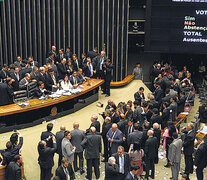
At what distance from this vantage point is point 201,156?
9.55 m

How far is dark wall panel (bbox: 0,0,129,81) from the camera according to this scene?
15.5m

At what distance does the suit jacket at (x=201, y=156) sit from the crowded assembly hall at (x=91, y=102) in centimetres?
2

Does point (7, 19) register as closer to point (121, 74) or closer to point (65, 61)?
point (65, 61)

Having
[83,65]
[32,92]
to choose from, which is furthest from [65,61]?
[32,92]

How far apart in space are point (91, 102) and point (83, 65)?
152 centimetres

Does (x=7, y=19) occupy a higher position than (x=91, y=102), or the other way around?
(x=7, y=19)

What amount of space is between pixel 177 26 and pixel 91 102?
5.16 meters

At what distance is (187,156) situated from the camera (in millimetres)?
10242

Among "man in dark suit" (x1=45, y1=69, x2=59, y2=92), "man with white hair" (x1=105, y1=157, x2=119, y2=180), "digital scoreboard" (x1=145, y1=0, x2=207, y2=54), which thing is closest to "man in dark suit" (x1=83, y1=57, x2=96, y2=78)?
"man in dark suit" (x1=45, y1=69, x2=59, y2=92)

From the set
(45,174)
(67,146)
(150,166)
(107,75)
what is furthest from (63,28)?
(45,174)

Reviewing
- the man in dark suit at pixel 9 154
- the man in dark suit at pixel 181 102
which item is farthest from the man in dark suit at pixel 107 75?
the man in dark suit at pixel 9 154

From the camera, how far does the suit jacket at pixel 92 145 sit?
9.57 meters

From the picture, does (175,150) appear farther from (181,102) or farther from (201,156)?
(181,102)

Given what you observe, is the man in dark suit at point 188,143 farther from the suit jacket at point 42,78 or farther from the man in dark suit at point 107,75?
the man in dark suit at point 107,75
